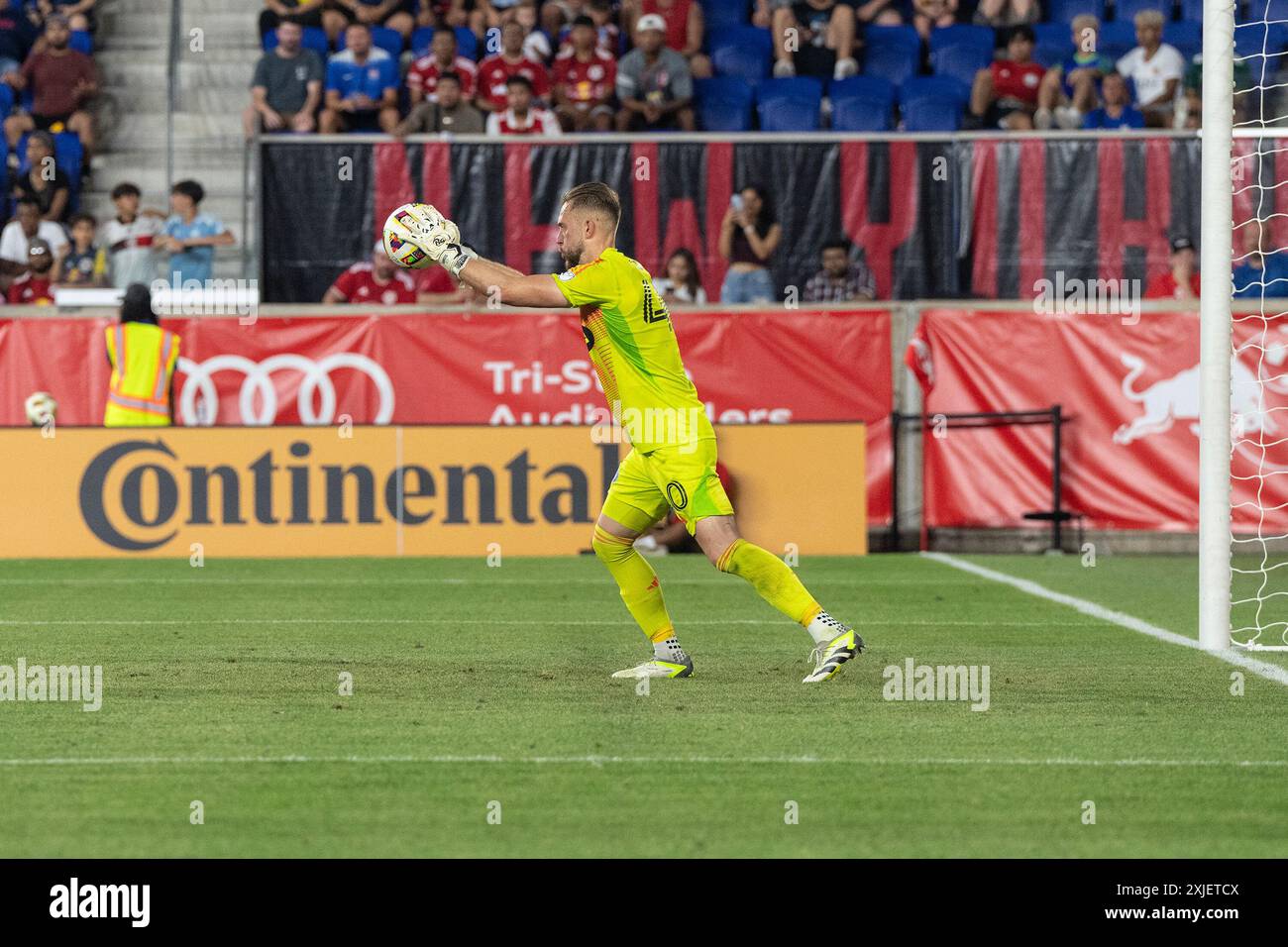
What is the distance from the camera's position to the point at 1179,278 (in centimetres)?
1745

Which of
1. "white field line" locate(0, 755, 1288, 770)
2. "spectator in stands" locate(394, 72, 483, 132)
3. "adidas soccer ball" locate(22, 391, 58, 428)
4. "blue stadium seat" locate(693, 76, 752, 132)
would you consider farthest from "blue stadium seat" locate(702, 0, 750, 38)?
"white field line" locate(0, 755, 1288, 770)

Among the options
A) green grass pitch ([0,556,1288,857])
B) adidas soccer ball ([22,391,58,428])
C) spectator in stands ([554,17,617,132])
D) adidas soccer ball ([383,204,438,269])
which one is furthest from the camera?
spectator in stands ([554,17,617,132])

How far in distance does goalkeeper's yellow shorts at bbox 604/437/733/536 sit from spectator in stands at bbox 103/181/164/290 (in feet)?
36.2

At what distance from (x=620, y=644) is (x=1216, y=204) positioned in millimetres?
3698

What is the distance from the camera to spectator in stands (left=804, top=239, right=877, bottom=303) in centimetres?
1759

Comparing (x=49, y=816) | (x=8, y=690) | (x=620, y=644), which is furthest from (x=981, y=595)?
(x=49, y=816)

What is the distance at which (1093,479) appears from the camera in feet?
55.5

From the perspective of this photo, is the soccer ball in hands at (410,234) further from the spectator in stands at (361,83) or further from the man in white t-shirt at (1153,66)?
the man in white t-shirt at (1153,66)

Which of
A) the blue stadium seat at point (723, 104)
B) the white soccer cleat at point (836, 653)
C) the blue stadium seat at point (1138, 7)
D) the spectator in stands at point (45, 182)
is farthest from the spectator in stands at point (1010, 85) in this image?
the white soccer cleat at point (836, 653)

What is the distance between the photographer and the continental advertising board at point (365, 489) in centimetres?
1572

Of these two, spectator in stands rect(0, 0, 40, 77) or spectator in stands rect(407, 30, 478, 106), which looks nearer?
spectator in stands rect(407, 30, 478, 106)

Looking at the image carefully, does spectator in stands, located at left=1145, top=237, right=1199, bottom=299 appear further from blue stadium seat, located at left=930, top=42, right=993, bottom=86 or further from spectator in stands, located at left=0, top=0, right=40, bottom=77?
spectator in stands, located at left=0, top=0, right=40, bottom=77
